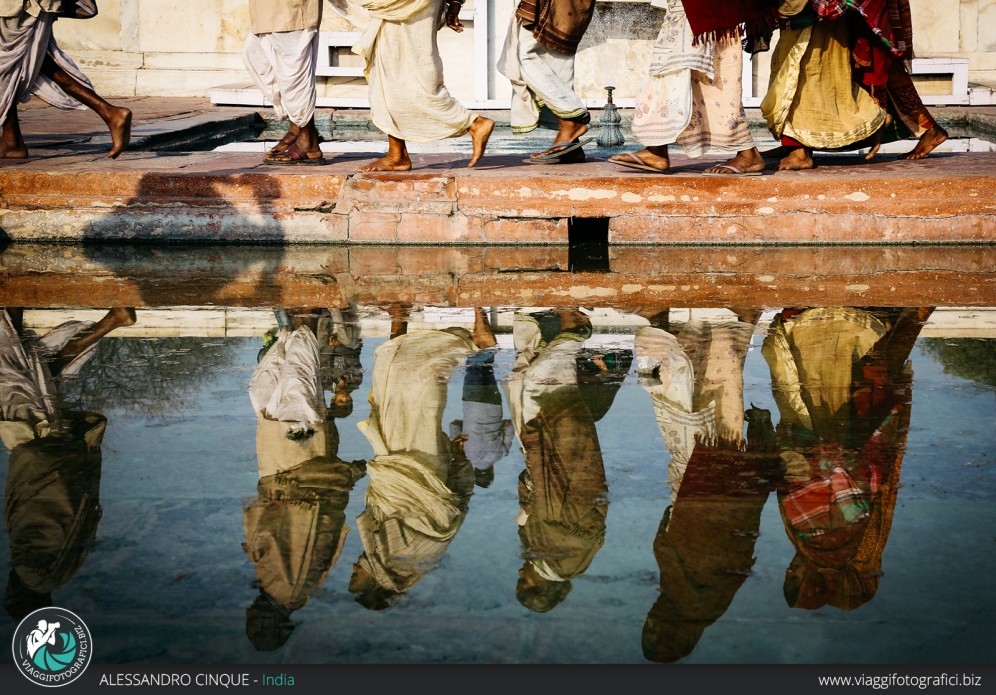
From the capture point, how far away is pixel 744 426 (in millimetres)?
2775

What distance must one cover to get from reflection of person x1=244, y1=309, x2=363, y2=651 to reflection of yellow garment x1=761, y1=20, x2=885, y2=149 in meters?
3.10

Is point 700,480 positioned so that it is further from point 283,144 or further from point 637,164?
point 283,144

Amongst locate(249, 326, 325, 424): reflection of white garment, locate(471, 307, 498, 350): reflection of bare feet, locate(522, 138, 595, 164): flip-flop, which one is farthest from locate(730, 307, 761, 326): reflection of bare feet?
locate(522, 138, 595, 164): flip-flop

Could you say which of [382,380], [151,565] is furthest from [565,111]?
[151,565]

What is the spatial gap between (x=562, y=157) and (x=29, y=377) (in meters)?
3.30

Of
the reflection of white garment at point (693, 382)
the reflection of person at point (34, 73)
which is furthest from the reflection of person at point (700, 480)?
the reflection of person at point (34, 73)

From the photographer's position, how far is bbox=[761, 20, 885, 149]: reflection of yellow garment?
5.55 meters

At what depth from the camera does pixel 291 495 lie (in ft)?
7.73

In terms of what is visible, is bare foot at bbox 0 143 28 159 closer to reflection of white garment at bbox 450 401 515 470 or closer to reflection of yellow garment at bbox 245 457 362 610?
reflection of white garment at bbox 450 401 515 470

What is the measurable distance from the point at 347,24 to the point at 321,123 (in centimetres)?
205

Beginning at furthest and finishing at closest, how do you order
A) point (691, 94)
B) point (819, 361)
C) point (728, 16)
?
point (691, 94)
point (728, 16)
point (819, 361)

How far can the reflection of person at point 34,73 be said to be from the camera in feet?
19.0

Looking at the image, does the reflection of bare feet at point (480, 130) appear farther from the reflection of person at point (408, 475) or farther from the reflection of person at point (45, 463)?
the reflection of person at point (45, 463)

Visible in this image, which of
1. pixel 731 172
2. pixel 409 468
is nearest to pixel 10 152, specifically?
pixel 731 172
